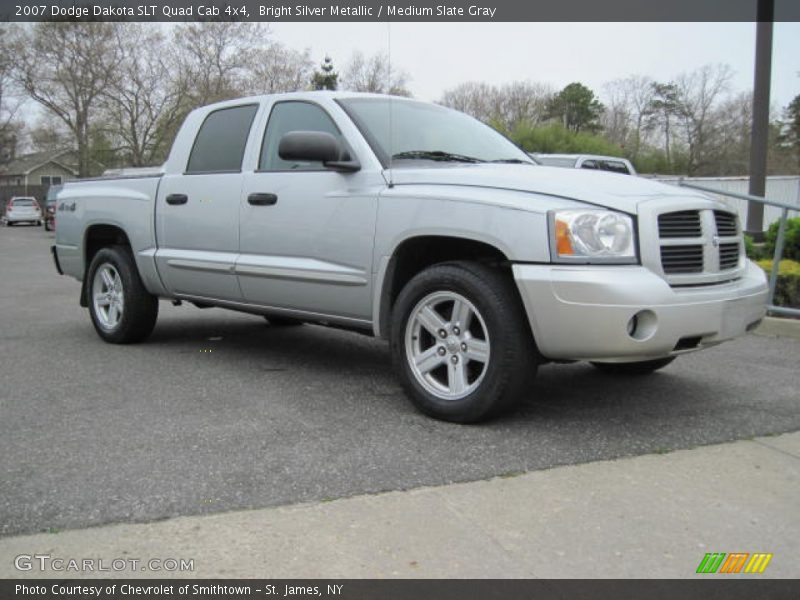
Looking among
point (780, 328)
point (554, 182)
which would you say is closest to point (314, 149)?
point (554, 182)

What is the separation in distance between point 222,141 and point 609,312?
339 cm

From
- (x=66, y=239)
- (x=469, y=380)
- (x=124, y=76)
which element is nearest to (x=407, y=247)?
(x=469, y=380)

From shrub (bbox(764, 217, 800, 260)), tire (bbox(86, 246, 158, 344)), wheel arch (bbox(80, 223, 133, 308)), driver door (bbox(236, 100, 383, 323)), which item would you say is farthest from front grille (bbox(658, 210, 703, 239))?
shrub (bbox(764, 217, 800, 260))

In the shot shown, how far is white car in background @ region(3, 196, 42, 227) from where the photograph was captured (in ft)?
141

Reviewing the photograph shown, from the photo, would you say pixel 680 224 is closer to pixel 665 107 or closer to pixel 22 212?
pixel 665 107

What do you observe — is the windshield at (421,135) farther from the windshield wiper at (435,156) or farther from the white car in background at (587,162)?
the white car in background at (587,162)

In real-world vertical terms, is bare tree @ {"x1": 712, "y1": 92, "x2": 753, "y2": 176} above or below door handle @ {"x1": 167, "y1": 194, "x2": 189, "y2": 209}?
above

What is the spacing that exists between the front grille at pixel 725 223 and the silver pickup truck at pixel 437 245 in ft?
0.05

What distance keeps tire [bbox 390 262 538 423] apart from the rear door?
165cm

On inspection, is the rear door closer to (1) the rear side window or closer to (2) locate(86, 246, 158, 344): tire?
(2) locate(86, 246, 158, 344): tire

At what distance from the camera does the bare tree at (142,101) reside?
1697 inches

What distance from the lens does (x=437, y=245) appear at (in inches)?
177

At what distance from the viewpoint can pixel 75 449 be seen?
373 centimetres

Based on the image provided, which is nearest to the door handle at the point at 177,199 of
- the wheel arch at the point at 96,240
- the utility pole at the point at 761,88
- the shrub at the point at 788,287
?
the wheel arch at the point at 96,240
